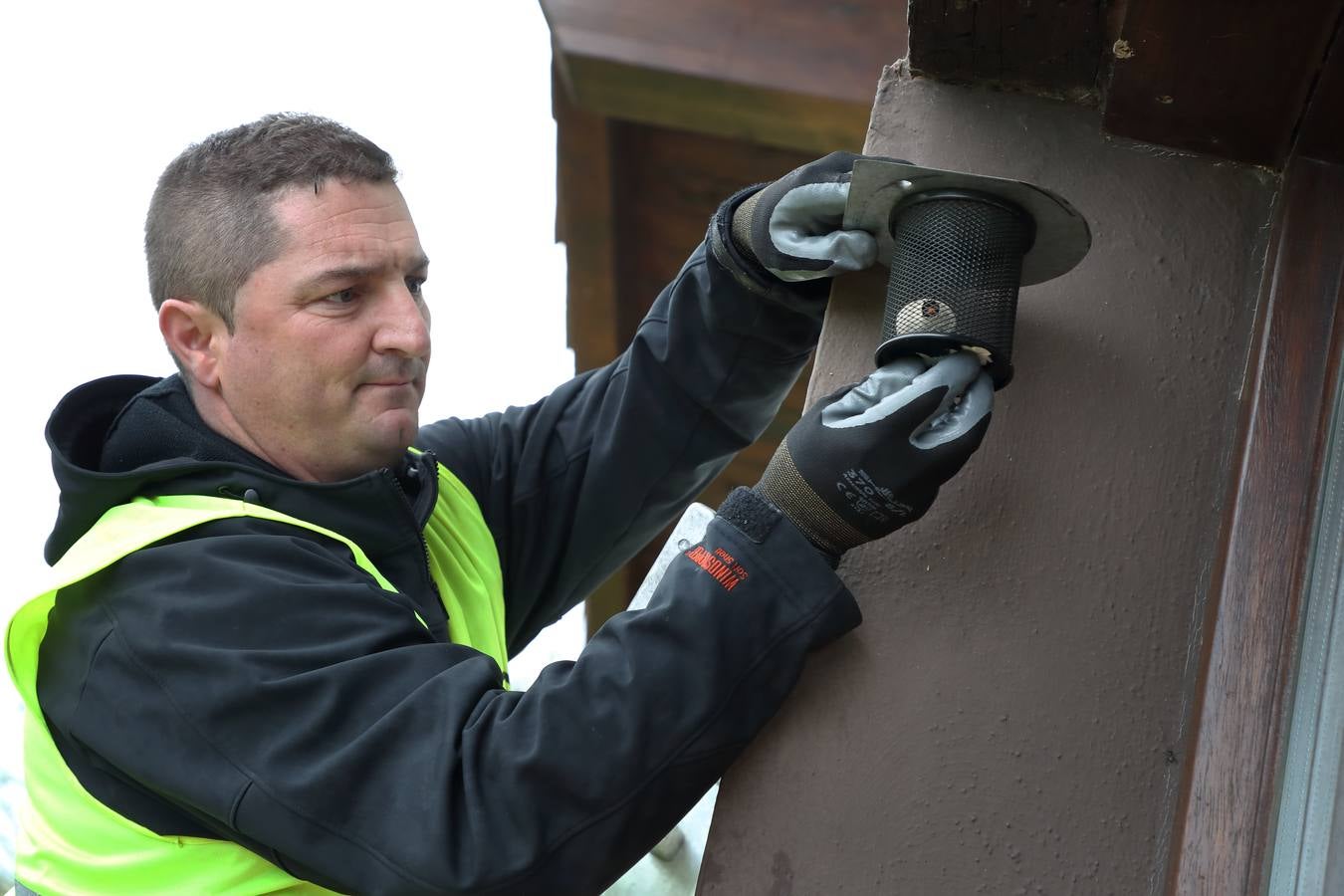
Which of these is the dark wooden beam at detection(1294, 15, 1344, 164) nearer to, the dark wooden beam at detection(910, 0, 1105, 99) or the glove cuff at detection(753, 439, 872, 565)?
the dark wooden beam at detection(910, 0, 1105, 99)

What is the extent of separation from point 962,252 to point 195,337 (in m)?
1.16

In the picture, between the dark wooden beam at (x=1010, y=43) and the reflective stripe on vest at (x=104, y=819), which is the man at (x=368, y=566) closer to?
the reflective stripe on vest at (x=104, y=819)

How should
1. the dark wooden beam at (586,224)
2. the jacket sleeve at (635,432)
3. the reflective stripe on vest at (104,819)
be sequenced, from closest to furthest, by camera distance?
the reflective stripe on vest at (104,819) < the jacket sleeve at (635,432) < the dark wooden beam at (586,224)

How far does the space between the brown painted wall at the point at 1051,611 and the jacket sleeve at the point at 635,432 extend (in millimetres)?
295

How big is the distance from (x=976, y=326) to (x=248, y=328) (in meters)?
1.06

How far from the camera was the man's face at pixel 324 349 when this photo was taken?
201cm

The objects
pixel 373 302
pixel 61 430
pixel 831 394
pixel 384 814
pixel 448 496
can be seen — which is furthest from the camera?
pixel 448 496

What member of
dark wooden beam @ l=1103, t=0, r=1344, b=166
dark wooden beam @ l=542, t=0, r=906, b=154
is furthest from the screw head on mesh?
dark wooden beam @ l=542, t=0, r=906, b=154

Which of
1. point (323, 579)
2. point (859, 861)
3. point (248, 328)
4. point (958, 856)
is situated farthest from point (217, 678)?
point (958, 856)

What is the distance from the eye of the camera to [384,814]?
5.03 ft

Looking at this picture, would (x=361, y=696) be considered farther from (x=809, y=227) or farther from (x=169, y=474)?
(x=809, y=227)

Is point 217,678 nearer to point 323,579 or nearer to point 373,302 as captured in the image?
point 323,579

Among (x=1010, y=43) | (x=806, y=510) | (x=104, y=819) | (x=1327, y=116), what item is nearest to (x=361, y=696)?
(x=104, y=819)

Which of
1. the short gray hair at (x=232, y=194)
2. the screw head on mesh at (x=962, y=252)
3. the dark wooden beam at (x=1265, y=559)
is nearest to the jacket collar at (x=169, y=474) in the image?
the short gray hair at (x=232, y=194)
